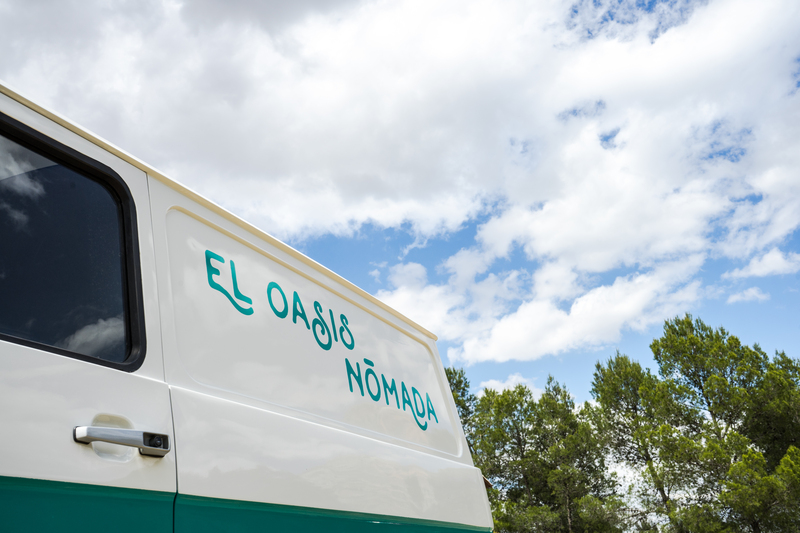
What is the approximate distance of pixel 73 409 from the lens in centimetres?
103

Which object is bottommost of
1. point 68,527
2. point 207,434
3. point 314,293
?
point 68,527

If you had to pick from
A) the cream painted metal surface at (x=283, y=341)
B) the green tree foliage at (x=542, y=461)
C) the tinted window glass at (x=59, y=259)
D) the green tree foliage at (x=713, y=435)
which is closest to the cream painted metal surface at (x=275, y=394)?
the cream painted metal surface at (x=283, y=341)

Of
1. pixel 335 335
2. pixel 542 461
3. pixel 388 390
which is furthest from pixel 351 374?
pixel 542 461

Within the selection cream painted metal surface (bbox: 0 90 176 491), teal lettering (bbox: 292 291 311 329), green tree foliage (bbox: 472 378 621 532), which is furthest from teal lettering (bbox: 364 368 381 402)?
green tree foliage (bbox: 472 378 621 532)

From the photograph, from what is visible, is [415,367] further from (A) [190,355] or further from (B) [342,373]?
(A) [190,355]

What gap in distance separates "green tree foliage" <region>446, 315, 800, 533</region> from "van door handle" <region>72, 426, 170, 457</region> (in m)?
20.8

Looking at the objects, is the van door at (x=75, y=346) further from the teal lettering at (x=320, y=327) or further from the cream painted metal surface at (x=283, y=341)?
the teal lettering at (x=320, y=327)

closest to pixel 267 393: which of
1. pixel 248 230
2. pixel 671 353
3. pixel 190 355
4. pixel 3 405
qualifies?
pixel 190 355

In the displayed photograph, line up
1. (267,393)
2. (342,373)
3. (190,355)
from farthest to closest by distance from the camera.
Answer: (342,373) < (267,393) < (190,355)

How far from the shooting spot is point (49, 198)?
1211mm

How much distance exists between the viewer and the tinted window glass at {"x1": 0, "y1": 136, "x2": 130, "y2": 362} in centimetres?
108

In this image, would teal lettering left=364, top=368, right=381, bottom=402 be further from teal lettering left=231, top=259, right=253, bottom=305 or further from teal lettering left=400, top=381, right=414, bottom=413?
teal lettering left=231, top=259, right=253, bottom=305

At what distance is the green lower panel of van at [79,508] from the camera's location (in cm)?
90

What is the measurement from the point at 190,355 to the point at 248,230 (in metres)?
0.64
